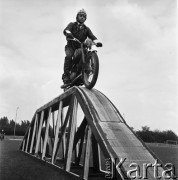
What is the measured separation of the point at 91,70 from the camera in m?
8.20

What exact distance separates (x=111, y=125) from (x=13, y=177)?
2.86 m

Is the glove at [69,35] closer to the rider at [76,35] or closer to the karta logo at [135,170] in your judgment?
the rider at [76,35]

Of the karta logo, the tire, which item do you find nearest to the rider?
the tire

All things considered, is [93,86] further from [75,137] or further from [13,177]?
[13,177]

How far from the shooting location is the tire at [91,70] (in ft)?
25.5

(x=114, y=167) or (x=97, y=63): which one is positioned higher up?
(x=97, y=63)

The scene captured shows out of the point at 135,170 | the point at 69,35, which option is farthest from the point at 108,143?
the point at 69,35

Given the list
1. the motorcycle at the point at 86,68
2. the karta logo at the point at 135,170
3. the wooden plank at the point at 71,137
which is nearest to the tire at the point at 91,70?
the motorcycle at the point at 86,68

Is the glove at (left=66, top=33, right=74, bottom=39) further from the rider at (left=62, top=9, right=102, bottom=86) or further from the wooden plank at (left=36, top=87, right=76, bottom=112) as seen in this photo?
the wooden plank at (left=36, top=87, right=76, bottom=112)

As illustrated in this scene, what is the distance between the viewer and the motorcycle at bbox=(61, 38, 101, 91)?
7.88m

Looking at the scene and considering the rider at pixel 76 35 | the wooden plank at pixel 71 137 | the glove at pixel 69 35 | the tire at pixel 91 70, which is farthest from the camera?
the rider at pixel 76 35

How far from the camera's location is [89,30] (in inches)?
384

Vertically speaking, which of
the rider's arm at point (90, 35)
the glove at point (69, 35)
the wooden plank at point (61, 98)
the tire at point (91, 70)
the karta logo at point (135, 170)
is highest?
the rider's arm at point (90, 35)

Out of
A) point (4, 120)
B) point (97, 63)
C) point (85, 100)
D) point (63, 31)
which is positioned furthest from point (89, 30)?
point (4, 120)
